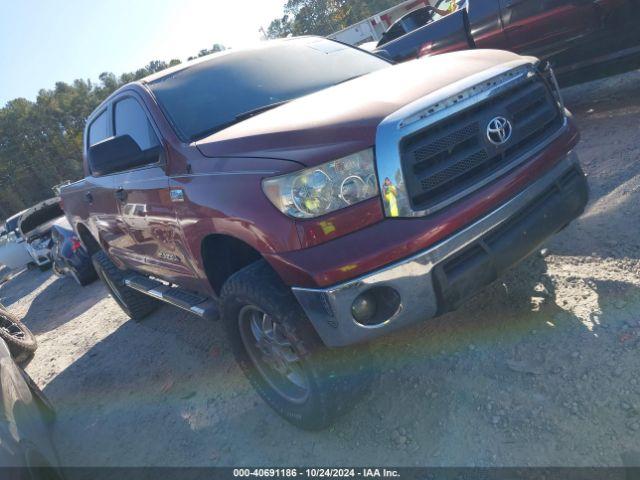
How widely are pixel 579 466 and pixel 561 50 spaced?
4807mm

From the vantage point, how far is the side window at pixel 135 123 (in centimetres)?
337

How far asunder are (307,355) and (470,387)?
37.2 inches

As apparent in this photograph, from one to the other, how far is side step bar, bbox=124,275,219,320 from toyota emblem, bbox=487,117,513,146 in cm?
192

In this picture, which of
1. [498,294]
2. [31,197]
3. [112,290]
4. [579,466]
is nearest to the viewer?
[579,466]

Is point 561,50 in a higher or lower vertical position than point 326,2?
lower

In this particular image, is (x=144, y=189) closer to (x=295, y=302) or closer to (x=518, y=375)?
(x=295, y=302)

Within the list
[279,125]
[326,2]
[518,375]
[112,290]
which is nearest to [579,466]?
[518,375]

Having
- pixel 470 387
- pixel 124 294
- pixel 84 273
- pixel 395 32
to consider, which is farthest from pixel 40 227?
pixel 470 387

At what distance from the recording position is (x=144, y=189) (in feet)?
11.0

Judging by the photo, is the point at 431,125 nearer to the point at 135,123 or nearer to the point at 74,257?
the point at 135,123

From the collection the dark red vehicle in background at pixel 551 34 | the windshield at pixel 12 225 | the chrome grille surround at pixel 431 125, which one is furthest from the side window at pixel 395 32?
the windshield at pixel 12 225

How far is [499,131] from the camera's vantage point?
7.73ft

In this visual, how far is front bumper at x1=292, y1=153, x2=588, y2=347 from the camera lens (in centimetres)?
210

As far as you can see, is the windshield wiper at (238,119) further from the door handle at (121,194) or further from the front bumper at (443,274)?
the front bumper at (443,274)
